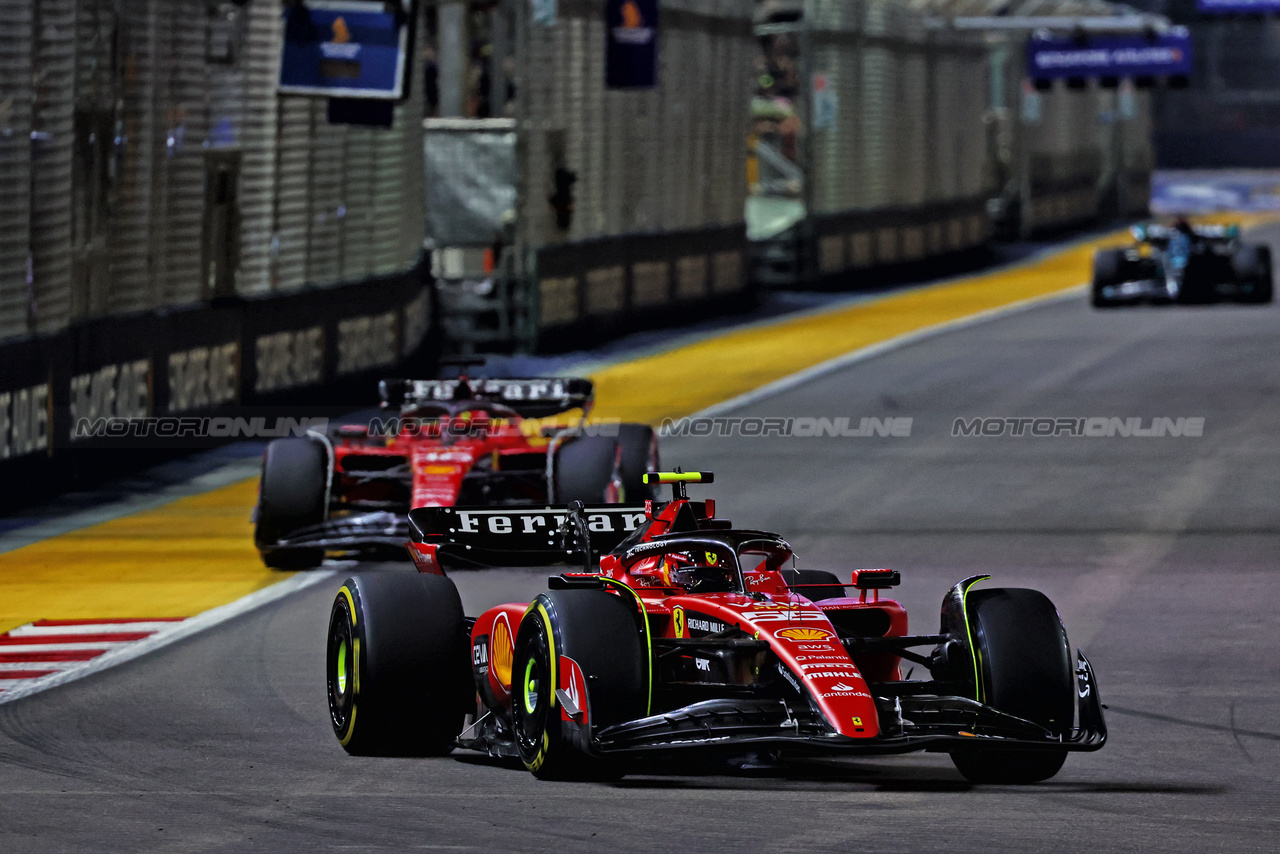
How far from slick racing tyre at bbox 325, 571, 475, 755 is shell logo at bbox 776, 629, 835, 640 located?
4.91ft

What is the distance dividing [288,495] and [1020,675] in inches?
290

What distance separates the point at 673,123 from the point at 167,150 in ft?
47.9

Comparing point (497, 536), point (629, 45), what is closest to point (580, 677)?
point (497, 536)

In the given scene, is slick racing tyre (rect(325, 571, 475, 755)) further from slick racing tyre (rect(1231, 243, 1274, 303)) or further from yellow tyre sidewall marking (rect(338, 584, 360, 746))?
slick racing tyre (rect(1231, 243, 1274, 303))

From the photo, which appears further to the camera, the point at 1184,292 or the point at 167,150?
the point at 1184,292

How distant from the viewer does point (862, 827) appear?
796 centimetres

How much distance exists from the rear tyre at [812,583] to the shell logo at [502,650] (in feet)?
4.35

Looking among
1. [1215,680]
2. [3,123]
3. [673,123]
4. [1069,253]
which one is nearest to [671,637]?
[1215,680]

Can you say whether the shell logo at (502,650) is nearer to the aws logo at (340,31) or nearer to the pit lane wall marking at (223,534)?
the pit lane wall marking at (223,534)

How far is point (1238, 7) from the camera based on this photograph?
58000 mm

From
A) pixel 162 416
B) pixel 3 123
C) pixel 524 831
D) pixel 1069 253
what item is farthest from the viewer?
pixel 1069 253

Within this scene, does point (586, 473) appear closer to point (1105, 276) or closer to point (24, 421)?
point (24, 421)

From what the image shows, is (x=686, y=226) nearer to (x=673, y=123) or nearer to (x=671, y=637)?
(x=673, y=123)

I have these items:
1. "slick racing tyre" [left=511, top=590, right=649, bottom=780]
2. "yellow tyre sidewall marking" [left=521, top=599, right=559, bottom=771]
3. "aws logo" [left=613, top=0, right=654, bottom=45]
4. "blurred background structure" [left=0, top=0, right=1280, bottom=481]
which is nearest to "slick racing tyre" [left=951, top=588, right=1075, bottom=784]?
"slick racing tyre" [left=511, top=590, right=649, bottom=780]
